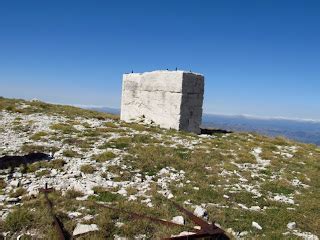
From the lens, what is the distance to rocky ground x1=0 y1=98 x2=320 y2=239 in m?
9.73

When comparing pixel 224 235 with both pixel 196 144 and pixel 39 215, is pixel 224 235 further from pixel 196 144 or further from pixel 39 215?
pixel 196 144

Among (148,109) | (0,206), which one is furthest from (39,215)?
(148,109)

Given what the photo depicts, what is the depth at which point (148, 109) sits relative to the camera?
99.9ft

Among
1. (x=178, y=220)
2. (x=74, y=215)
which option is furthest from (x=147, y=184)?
(x=74, y=215)

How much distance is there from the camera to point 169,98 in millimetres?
28156

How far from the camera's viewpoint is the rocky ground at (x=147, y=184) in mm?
9727

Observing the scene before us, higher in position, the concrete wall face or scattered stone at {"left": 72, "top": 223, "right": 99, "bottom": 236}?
the concrete wall face

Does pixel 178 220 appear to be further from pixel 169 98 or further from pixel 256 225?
pixel 169 98

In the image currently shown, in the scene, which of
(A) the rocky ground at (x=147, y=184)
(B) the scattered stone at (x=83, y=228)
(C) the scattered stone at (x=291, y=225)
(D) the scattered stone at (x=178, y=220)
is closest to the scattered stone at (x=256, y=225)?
(A) the rocky ground at (x=147, y=184)

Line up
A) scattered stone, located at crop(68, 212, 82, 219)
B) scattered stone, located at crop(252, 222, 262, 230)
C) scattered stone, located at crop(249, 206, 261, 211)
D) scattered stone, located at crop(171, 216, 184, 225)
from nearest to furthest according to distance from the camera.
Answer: scattered stone, located at crop(68, 212, 82, 219)
scattered stone, located at crop(171, 216, 184, 225)
scattered stone, located at crop(252, 222, 262, 230)
scattered stone, located at crop(249, 206, 261, 211)

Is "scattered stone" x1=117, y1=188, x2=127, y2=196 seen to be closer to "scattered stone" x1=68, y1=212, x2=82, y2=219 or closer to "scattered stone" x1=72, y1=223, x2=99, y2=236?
Answer: "scattered stone" x1=68, y1=212, x2=82, y2=219

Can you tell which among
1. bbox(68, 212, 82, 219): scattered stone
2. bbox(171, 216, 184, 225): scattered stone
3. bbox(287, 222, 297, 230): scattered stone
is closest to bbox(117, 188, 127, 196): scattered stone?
bbox(68, 212, 82, 219): scattered stone

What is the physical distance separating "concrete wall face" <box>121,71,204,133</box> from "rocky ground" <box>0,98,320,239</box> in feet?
15.5

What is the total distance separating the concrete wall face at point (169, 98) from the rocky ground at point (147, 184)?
473 cm
